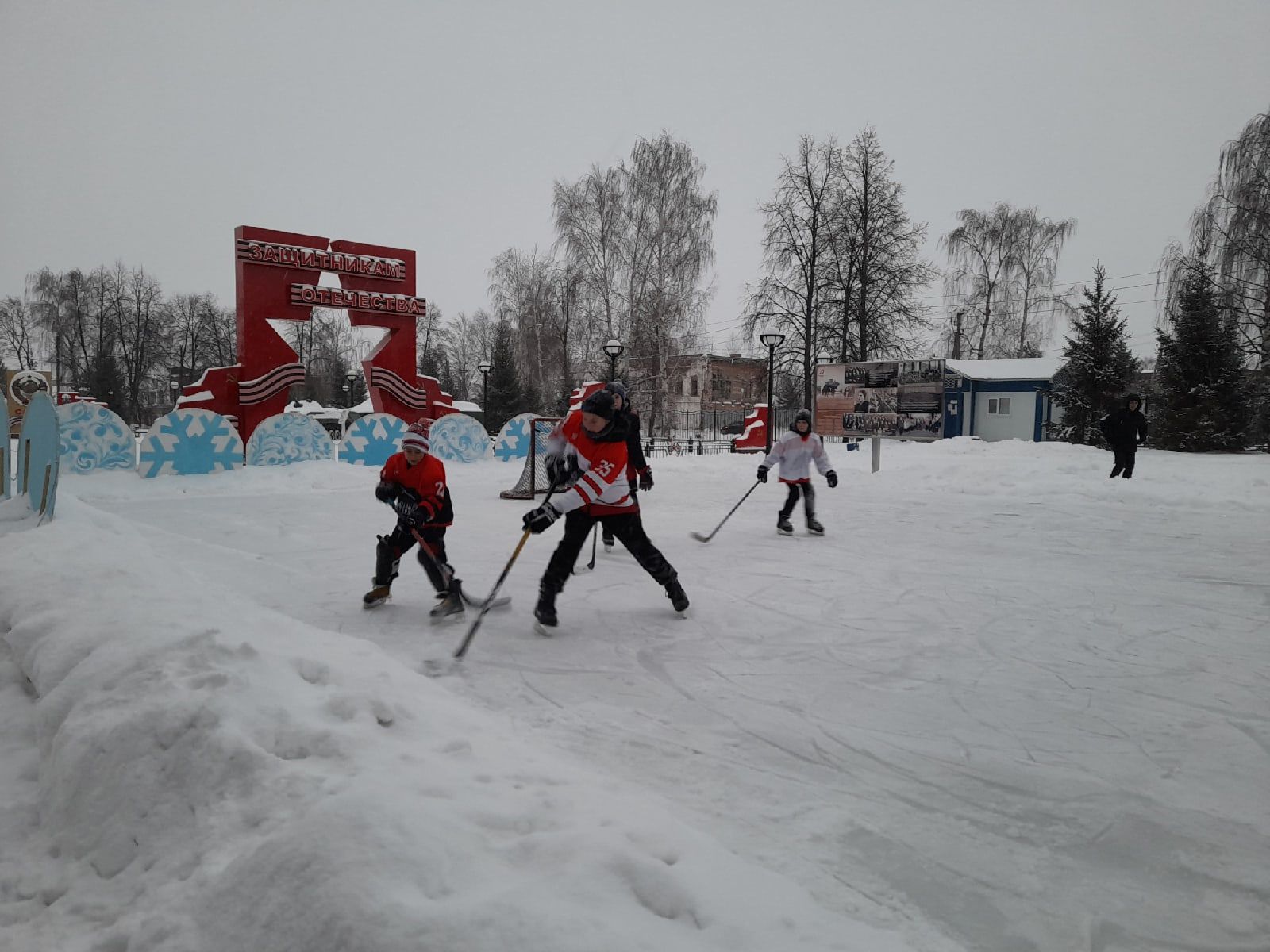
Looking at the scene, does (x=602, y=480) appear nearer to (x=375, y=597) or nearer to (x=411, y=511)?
(x=411, y=511)

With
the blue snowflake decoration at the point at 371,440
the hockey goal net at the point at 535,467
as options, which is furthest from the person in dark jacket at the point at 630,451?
the blue snowflake decoration at the point at 371,440

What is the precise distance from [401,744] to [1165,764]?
2923 mm

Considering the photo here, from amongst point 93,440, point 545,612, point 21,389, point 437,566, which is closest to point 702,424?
point 21,389

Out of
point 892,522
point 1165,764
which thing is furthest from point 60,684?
point 892,522

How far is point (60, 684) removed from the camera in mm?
2928

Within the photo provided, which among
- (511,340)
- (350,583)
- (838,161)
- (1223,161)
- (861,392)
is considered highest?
(838,161)

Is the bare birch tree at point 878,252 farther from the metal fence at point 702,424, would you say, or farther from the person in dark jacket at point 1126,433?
the person in dark jacket at point 1126,433

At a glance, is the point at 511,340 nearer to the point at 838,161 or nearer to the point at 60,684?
the point at 838,161

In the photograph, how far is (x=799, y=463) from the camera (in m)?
9.27

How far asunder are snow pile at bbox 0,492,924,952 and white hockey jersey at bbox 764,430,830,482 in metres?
6.48

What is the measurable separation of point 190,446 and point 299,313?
4717 millimetres

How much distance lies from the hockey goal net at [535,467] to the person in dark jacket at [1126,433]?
9924 mm

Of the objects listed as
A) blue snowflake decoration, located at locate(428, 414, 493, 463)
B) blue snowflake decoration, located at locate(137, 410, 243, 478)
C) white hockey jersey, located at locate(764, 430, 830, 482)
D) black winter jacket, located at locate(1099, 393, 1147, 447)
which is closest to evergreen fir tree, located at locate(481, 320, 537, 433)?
blue snowflake decoration, located at locate(428, 414, 493, 463)

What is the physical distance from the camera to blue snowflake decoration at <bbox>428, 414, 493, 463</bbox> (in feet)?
61.6
